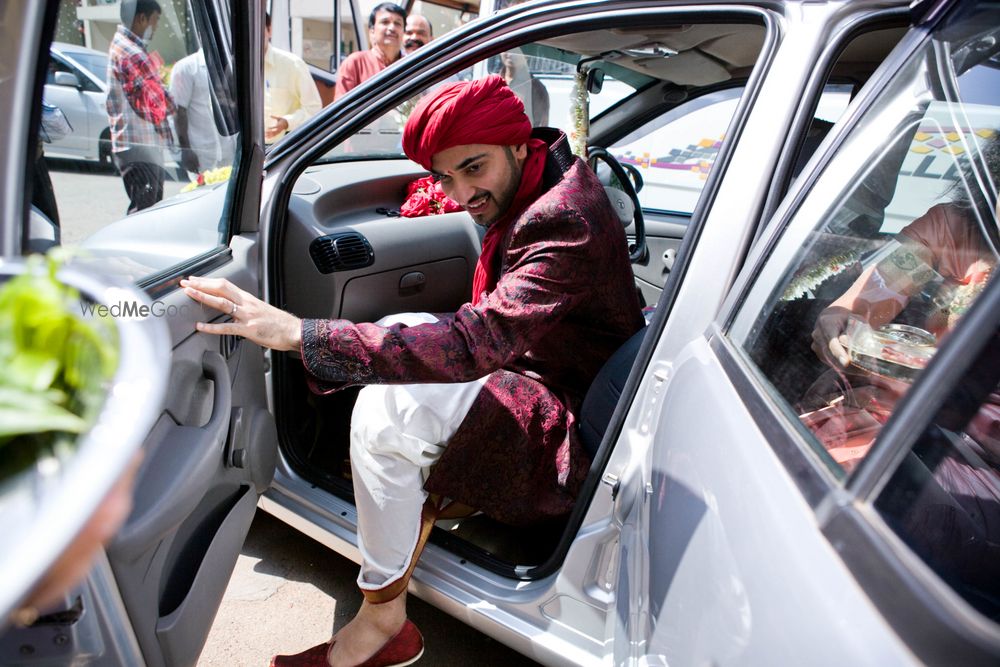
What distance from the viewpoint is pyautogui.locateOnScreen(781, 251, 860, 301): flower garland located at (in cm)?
100

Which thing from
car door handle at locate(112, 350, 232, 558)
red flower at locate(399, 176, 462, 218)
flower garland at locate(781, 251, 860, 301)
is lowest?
car door handle at locate(112, 350, 232, 558)

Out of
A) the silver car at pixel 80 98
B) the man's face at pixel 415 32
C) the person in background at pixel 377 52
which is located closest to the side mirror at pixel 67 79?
the silver car at pixel 80 98

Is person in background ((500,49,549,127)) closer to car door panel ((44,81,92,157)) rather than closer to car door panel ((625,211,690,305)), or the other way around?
car door panel ((625,211,690,305))

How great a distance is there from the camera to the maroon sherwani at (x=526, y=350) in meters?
1.35

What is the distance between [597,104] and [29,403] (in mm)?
2782

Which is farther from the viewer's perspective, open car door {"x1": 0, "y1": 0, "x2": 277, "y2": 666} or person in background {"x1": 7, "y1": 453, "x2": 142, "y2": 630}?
open car door {"x1": 0, "y1": 0, "x2": 277, "y2": 666}

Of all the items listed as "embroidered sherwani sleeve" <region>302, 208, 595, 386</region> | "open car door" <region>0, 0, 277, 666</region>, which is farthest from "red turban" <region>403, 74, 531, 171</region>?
"open car door" <region>0, 0, 277, 666</region>

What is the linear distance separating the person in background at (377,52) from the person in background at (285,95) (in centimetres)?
71

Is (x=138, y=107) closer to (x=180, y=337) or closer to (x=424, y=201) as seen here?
(x=180, y=337)

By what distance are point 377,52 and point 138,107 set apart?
3497 mm

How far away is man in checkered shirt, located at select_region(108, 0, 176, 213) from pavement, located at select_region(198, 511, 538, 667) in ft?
3.95

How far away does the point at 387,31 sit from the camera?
14.4ft

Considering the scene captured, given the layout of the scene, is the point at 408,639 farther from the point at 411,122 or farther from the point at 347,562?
the point at 411,122

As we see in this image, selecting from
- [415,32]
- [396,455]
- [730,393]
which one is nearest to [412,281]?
[396,455]
